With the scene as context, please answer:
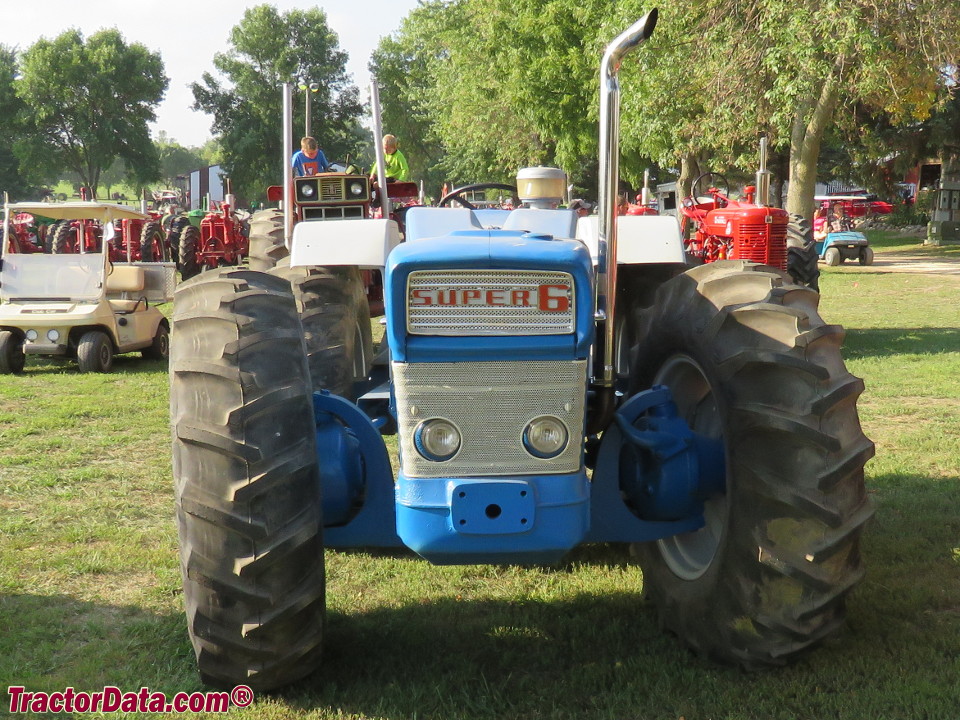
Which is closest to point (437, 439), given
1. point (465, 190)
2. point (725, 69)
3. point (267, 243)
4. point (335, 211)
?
point (465, 190)

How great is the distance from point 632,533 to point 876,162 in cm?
3684

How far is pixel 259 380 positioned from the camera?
10.3 feet

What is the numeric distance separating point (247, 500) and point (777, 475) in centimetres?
160

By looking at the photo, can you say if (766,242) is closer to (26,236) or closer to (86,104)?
(26,236)

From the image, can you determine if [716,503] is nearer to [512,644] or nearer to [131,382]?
[512,644]

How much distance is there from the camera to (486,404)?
3.04m

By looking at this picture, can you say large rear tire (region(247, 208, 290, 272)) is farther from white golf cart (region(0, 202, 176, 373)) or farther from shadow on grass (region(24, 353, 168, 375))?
shadow on grass (region(24, 353, 168, 375))

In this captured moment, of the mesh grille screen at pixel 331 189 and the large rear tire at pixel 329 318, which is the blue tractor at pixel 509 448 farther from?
the mesh grille screen at pixel 331 189

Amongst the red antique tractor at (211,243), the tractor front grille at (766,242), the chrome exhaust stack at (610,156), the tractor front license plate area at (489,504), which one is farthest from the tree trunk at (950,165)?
the tractor front license plate area at (489,504)

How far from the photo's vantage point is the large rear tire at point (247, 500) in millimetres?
3023

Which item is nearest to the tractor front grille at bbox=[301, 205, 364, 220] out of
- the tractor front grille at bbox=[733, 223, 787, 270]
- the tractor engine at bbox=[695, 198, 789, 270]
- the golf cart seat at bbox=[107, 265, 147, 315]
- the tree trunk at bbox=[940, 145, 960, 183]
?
the golf cart seat at bbox=[107, 265, 147, 315]

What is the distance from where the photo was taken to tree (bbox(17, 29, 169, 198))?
64.2m

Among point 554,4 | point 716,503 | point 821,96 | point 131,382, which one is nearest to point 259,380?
point 716,503

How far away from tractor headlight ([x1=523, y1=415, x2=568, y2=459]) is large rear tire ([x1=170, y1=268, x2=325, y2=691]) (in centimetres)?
67
